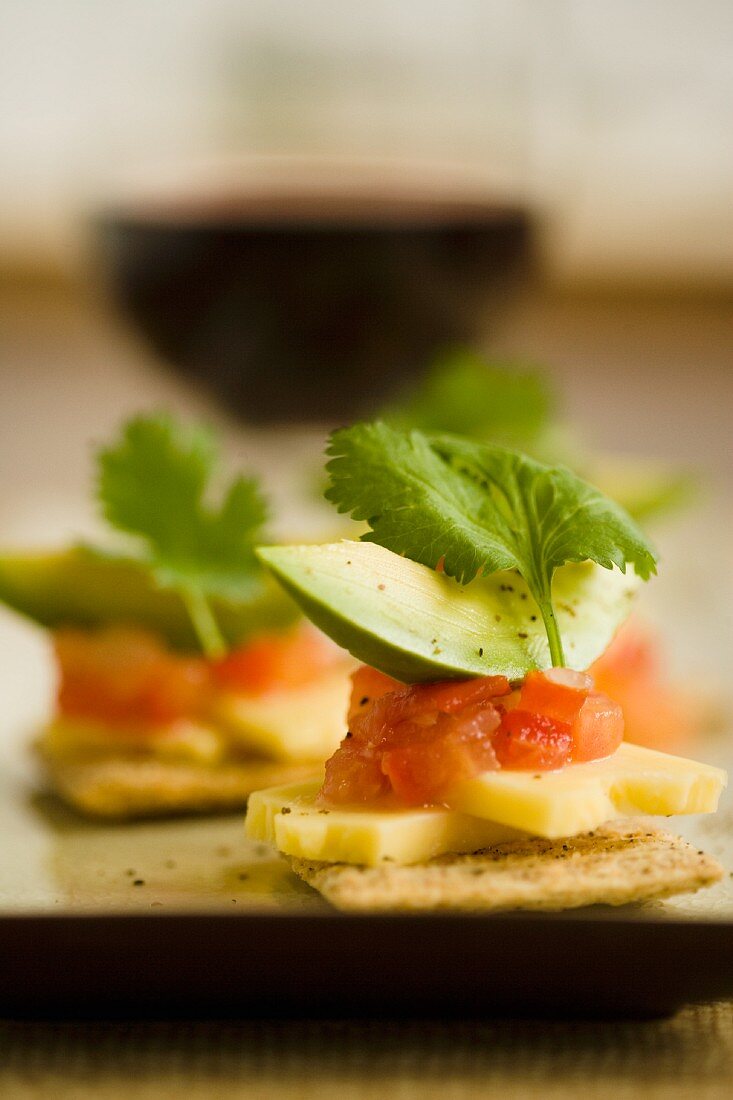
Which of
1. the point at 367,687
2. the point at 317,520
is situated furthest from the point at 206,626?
the point at 317,520

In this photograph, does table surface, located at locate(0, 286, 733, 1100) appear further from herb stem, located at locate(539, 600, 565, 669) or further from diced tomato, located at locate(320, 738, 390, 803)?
herb stem, located at locate(539, 600, 565, 669)

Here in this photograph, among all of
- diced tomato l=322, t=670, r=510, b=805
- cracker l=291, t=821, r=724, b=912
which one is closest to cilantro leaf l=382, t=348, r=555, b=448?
diced tomato l=322, t=670, r=510, b=805

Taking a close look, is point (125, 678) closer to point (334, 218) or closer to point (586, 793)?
point (586, 793)

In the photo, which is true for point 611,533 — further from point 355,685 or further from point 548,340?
point 548,340

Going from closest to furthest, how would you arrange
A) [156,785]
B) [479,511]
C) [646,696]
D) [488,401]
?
1. [479,511]
2. [156,785]
3. [646,696]
4. [488,401]

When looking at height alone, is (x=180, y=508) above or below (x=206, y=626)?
above

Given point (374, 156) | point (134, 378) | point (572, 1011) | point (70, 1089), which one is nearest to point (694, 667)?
point (572, 1011)
